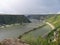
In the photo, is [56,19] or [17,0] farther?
[56,19]

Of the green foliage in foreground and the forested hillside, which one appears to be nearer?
the forested hillside

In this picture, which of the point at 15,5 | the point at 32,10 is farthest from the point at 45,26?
the point at 15,5

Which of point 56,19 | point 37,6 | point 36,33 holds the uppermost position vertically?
point 37,6

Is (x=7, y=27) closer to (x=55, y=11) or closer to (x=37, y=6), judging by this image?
(x=37, y=6)

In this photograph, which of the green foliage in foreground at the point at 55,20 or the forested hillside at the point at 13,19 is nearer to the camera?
the forested hillside at the point at 13,19

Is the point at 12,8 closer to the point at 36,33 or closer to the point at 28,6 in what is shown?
the point at 28,6

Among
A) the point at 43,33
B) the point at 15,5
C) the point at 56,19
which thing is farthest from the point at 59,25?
the point at 15,5

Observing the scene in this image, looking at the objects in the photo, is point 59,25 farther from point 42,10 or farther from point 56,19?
point 42,10

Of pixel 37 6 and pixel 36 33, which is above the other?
pixel 37 6

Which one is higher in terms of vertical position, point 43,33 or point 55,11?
point 55,11
